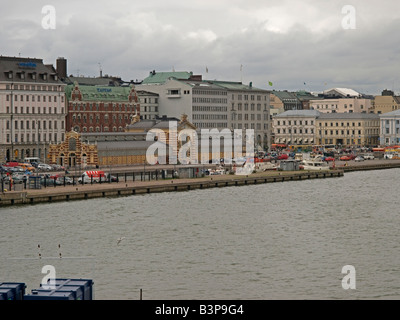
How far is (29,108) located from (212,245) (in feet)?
292

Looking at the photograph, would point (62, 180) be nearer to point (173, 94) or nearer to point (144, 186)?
point (144, 186)

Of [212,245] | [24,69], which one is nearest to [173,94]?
[24,69]

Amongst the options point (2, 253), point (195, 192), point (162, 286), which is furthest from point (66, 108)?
point (162, 286)

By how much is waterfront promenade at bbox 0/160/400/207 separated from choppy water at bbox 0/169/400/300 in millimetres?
3044

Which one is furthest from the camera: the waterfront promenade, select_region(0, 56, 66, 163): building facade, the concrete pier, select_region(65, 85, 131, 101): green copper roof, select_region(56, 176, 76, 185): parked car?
select_region(65, 85, 131, 101): green copper roof

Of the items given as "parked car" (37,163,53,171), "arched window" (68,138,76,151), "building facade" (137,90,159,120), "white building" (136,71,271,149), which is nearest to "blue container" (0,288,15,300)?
"parked car" (37,163,53,171)

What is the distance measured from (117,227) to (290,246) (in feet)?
53.3

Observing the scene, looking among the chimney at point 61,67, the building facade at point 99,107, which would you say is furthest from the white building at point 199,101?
the chimney at point 61,67

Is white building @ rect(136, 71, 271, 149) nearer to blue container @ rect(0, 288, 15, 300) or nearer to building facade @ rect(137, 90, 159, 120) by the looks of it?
building facade @ rect(137, 90, 159, 120)

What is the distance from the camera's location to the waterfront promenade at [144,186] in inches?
3264

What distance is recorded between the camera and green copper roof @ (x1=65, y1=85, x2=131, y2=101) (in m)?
155

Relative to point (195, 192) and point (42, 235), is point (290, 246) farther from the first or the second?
point (195, 192)

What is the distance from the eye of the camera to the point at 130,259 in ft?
165

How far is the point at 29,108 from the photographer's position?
5443 inches
